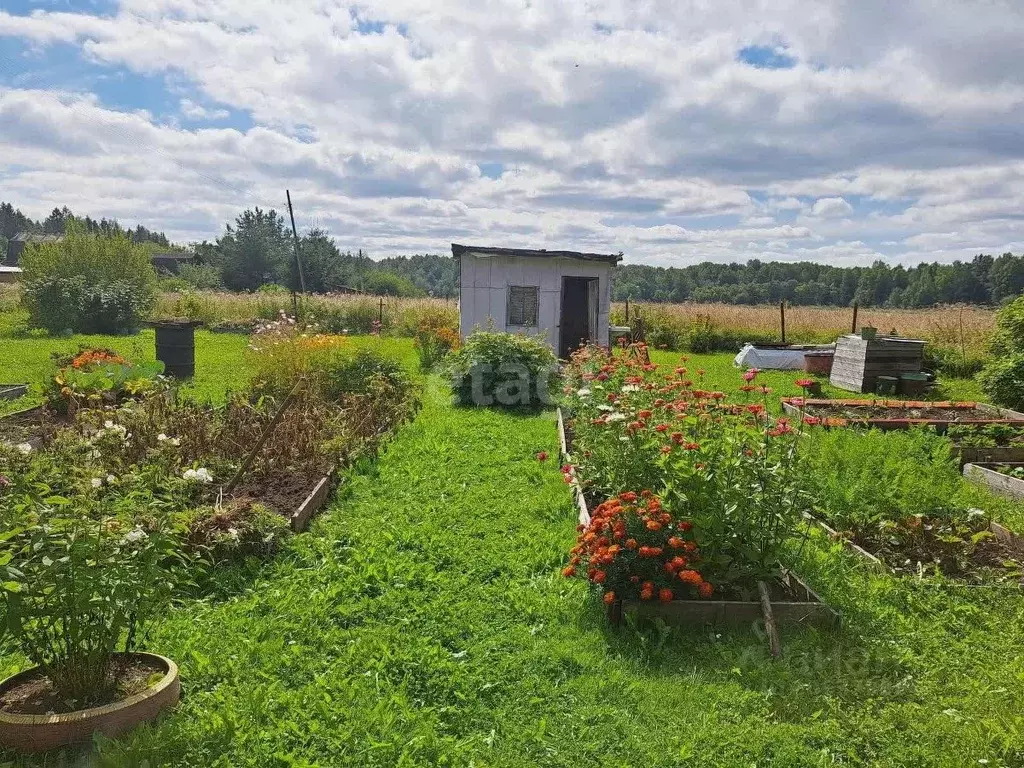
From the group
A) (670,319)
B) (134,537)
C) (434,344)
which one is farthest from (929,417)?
(670,319)

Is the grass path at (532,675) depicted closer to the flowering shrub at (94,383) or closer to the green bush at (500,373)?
the flowering shrub at (94,383)

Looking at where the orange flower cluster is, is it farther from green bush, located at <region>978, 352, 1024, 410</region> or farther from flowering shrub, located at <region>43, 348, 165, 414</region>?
green bush, located at <region>978, 352, 1024, 410</region>

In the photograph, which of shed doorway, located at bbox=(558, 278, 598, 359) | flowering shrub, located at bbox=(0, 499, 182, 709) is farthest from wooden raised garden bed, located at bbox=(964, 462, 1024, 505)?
shed doorway, located at bbox=(558, 278, 598, 359)

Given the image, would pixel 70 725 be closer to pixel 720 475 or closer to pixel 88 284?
pixel 720 475

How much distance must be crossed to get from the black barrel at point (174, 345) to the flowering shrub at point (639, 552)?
9.86m

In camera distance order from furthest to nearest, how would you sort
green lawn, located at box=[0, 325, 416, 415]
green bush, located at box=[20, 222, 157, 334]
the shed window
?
green bush, located at box=[20, 222, 157, 334]
the shed window
green lawn, located at box=[0, 325, 416, 415]

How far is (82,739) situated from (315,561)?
2.12 meters

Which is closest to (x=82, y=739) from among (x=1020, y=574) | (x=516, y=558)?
(x=516, y=558)

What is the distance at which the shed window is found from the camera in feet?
47.0

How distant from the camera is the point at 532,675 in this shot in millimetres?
3324

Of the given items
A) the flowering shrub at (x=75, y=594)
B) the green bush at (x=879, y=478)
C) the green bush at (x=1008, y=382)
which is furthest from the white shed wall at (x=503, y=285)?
the flowering shrub at (x=75, y=594)

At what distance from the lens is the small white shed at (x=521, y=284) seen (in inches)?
552

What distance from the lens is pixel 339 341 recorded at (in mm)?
10602

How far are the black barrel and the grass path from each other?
8.01 metres
